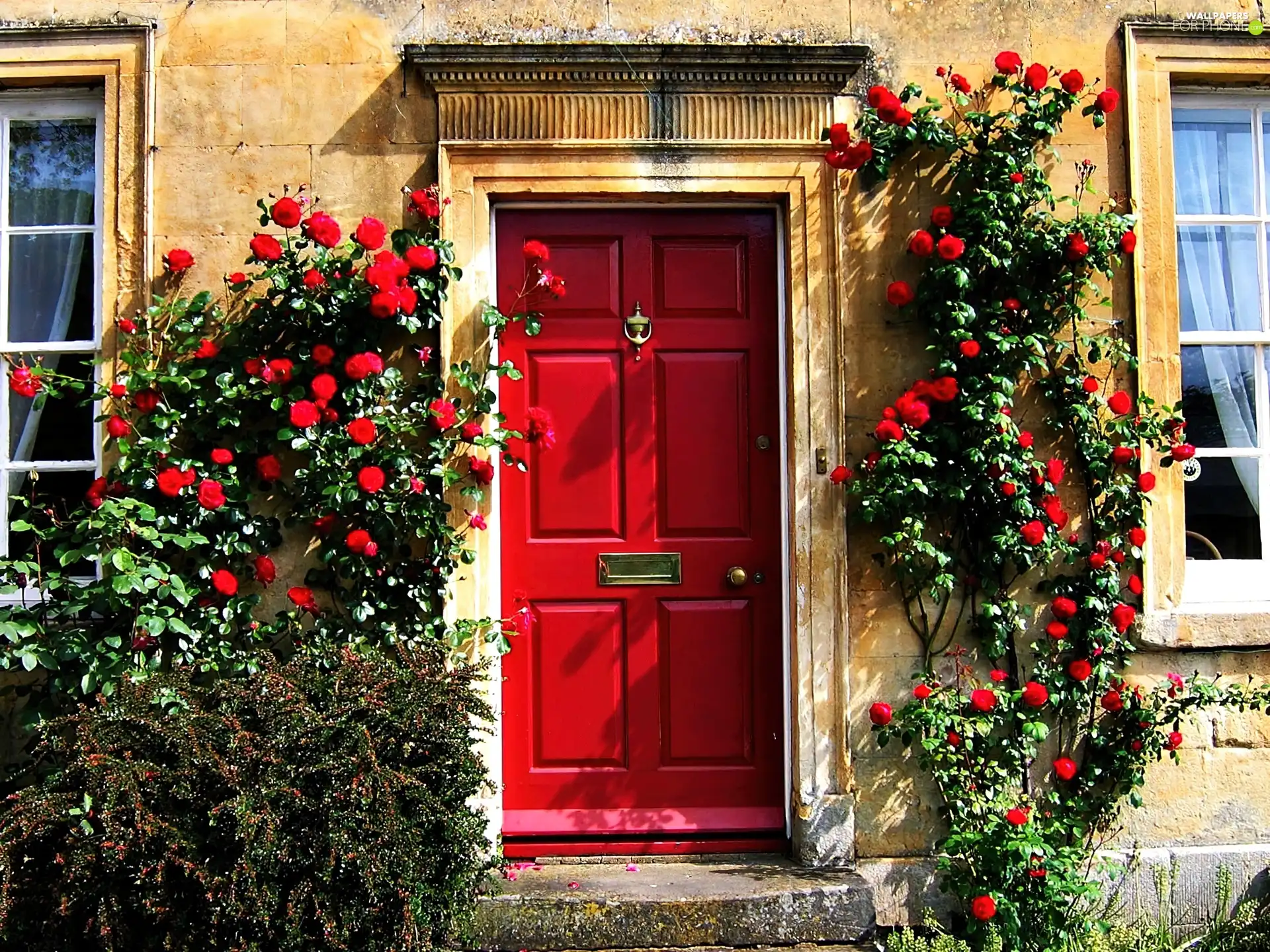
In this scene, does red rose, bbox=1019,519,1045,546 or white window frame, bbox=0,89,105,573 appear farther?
white window frame, bbox=0,89,105,573

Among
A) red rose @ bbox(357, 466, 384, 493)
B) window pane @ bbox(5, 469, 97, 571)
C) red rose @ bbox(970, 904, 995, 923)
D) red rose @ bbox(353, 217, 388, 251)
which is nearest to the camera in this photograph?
red rose @ bbox(970, 904, 995, 923)

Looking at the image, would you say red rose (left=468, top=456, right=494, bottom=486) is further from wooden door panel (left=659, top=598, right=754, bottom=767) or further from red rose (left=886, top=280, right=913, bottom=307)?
red rose (left=886, top=280, right=913, bottom=307)

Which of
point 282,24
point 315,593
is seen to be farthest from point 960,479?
point 282,24

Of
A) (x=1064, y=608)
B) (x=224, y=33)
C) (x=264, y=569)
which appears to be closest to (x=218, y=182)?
(x=224, y=33)

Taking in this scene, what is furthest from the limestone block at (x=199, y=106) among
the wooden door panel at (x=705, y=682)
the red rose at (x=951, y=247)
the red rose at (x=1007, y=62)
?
the red rose at (x=1007, y=62)

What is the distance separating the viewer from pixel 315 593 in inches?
168

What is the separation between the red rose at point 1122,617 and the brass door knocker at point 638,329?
2100 mm

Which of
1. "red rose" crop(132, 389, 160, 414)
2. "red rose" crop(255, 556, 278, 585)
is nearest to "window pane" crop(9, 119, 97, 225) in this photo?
"red rose" crop(132, 389, 160, 414)

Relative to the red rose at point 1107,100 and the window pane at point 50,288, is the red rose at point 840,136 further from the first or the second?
the window pane at point 50,288

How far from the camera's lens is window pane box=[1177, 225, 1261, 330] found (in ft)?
15.2

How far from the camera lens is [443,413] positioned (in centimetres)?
416

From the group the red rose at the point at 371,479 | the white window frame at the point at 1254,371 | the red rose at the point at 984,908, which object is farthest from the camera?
the white window frame at the point at 1254,371

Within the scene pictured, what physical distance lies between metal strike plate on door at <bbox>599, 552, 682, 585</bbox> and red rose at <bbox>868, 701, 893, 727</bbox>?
0.90 meters

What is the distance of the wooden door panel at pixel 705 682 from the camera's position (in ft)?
14.6
